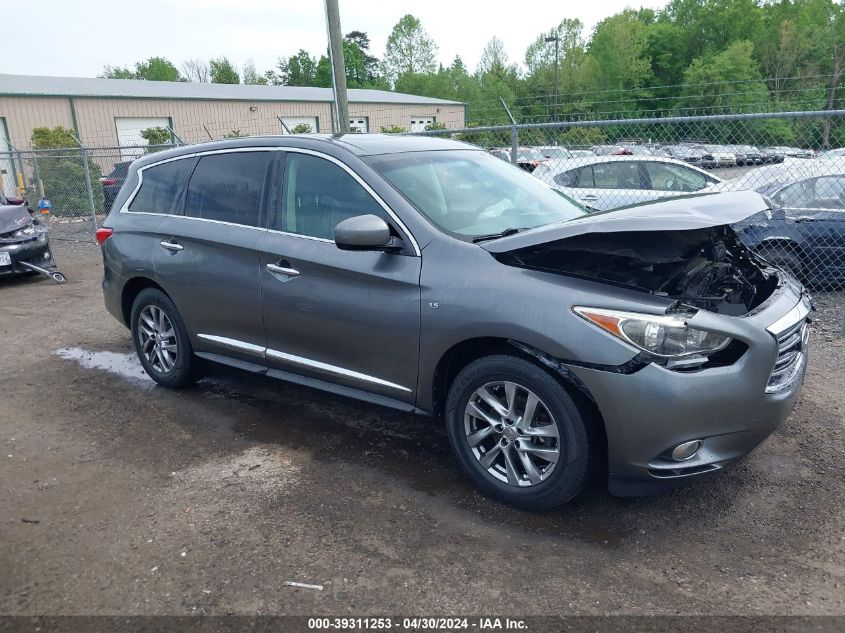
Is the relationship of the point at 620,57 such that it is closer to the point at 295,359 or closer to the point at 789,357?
the point at 295,359

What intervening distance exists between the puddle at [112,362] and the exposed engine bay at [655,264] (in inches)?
143

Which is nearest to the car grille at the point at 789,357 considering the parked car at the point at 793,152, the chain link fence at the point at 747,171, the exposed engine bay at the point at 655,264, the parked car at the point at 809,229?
the exposed engine bay at the point at 655,264

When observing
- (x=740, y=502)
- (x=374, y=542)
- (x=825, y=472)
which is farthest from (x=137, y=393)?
(x=825, y=472)

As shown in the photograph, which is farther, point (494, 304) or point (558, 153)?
point (558, 153)

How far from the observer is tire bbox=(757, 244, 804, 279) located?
24.8ft

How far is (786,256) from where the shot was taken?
24.9 ft

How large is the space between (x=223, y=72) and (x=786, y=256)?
331ft

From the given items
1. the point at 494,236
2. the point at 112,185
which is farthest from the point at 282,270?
the point at 112,185

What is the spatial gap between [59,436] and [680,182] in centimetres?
769

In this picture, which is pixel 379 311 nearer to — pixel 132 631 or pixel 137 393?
pixel 132 631

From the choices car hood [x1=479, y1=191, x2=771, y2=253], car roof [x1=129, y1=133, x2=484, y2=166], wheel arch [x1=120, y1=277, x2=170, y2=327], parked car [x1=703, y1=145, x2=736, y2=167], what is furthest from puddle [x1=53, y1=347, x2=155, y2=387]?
parked car [x1=703, y1=145, x2=736, y2=167]

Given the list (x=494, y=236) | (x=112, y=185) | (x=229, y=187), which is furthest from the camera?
(x=112, y=185)

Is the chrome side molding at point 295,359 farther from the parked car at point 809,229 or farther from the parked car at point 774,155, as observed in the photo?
the parked car at point 774,155

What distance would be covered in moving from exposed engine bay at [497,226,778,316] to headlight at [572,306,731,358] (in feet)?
0.68
